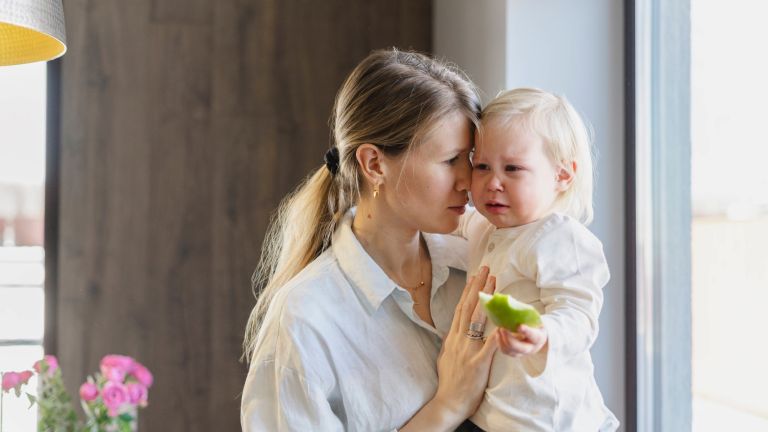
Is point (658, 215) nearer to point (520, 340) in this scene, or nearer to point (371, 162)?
point (371, 162)

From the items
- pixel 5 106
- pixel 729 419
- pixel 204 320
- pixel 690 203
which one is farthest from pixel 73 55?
pixel 729 419

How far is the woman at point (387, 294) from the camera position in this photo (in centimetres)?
156

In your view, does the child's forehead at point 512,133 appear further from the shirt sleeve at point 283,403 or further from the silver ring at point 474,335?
the shirt sleeve at point 283,403

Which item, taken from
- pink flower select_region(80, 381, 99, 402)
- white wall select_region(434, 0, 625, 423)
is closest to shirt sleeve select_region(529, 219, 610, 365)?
pink flower select_region(80, 381, 99, 402)

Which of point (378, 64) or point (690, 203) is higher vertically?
point (378, 64)

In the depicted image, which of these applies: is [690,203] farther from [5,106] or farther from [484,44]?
[5,106]

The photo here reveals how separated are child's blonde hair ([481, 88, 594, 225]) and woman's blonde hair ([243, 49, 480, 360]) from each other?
7cm

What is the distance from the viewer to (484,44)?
266cm

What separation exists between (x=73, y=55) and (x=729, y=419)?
2265 millimetres

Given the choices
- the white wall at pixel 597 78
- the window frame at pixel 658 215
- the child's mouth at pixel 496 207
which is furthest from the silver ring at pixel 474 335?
the white wall at pixel 597 78

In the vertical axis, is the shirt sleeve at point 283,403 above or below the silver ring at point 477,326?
below

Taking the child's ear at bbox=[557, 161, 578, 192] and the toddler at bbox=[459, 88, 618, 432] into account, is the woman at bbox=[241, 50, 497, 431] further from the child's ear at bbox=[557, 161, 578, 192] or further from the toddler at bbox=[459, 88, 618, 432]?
the child's ear at bbox=[557, 161, 578, 192]

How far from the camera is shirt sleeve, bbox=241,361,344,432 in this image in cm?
155

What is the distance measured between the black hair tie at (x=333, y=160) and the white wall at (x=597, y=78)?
81cm
